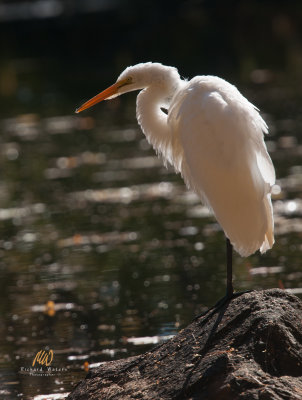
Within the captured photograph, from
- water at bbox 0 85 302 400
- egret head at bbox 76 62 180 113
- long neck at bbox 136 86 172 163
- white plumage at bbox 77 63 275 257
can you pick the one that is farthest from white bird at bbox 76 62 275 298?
water at bbox 0 85 302 400

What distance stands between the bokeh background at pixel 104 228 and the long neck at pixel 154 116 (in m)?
1.61

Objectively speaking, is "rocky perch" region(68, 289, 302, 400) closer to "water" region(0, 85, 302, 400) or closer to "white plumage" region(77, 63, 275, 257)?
"white plumage" region(77, 63, 275, 257)

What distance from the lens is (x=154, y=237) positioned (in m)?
10.8

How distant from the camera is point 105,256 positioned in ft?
33.5

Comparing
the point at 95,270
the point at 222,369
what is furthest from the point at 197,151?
the point at 95,270

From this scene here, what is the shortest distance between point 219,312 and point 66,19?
3340 cm

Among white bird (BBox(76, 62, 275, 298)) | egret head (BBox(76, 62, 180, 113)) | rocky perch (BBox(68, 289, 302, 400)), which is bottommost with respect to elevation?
rocky perch (BBox(68, 289, 302, 400))

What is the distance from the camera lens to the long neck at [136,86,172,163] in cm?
704

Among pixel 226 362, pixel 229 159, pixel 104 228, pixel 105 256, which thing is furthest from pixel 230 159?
pixel 104 228

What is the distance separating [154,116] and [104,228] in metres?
4.42

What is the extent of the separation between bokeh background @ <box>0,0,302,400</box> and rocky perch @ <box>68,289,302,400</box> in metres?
1.06

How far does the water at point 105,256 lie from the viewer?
24.8ft

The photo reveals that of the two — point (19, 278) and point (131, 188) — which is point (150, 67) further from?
point (131, 188)

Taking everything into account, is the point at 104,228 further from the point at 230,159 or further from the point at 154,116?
the point at 230,159
